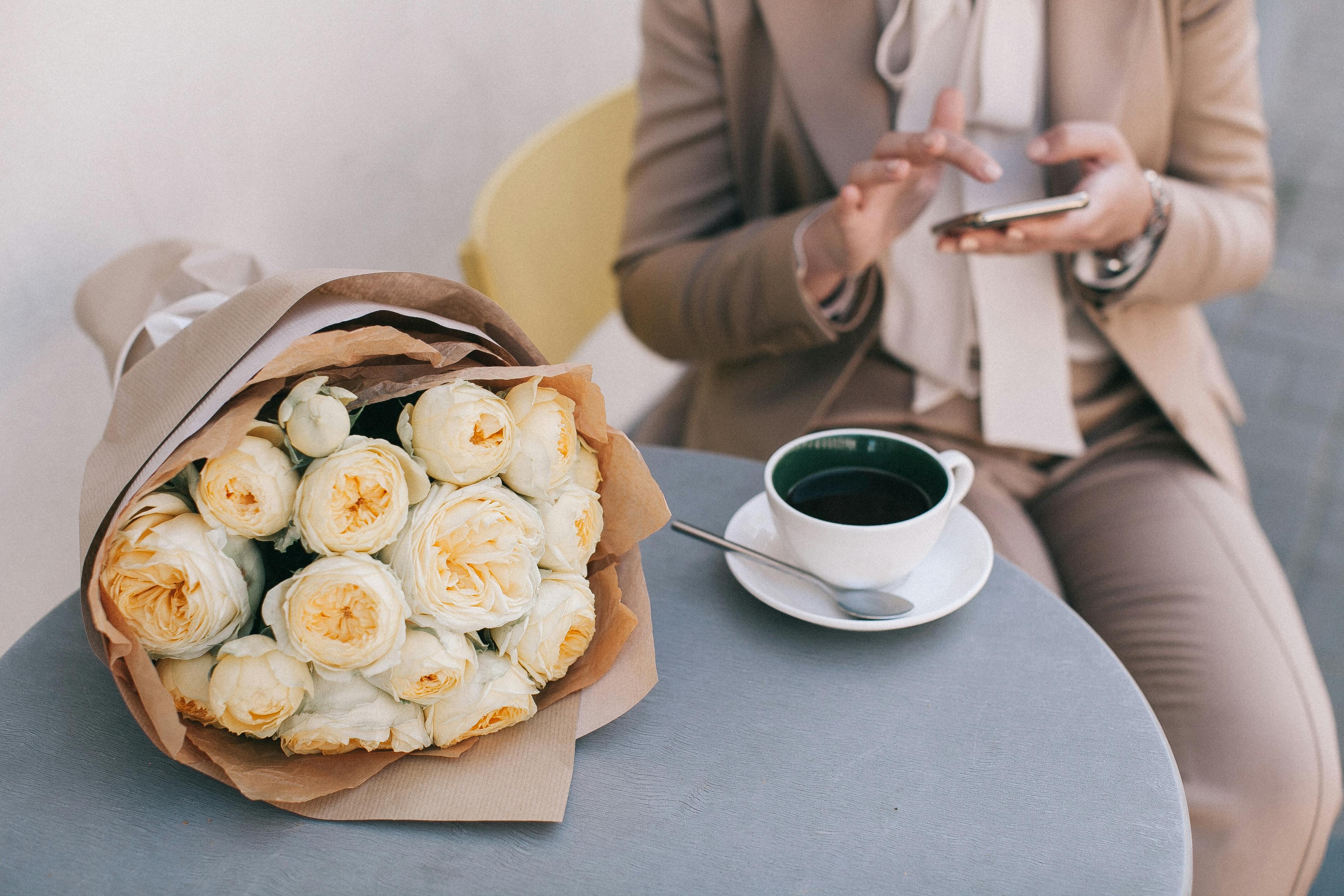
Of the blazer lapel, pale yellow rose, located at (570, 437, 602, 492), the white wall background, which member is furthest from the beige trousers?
the white wall background

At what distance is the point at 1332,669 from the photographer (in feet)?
5.40

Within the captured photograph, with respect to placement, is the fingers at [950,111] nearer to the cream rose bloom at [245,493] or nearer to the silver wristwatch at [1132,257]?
the silver wristwatch at [1132,257]

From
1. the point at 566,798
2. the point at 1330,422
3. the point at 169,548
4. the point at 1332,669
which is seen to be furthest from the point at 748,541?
the point at 1330,422

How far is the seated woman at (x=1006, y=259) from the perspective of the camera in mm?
1004

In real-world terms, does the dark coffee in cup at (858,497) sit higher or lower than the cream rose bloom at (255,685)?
lower

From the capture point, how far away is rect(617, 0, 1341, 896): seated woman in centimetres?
100

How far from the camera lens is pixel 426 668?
51cm

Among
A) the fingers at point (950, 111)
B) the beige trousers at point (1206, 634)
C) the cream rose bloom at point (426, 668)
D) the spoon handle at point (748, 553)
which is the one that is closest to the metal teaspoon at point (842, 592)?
the spoon handle at point (748, 553)

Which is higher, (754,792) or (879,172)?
(879,172)

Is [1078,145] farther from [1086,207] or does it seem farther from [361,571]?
[361,571]

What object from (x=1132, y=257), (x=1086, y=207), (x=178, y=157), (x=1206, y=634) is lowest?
(x=1206, y=634)

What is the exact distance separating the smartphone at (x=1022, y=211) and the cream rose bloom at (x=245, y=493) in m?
0.71

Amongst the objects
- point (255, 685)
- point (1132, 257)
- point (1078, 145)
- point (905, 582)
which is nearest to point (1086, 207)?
point (1078, 145)

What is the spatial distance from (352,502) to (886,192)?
0.67 metres
